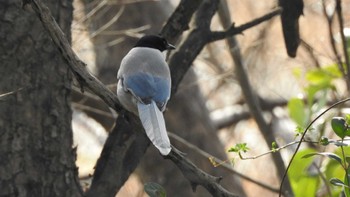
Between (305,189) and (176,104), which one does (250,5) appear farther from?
(305,189)

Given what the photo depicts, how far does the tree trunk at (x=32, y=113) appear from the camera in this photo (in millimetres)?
3139

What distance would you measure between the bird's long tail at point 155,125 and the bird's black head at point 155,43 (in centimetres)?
52

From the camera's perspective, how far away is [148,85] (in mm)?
3324

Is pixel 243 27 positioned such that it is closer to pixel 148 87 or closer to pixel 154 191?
pixel 148 87

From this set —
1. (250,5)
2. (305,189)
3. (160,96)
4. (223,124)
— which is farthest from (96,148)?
(160,96)

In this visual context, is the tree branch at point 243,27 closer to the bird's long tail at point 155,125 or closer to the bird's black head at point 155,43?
the bird's black head at point 155,43

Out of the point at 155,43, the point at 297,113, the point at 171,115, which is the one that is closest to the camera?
the point at 155,43

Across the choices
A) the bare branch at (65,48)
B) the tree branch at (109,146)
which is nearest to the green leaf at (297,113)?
the tree branch at (109,146)

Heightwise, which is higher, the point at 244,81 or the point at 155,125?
the point at 155,125

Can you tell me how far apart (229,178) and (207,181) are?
10.5 feet

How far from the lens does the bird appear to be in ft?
9.64

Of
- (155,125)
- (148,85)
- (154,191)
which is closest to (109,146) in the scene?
(148,85)

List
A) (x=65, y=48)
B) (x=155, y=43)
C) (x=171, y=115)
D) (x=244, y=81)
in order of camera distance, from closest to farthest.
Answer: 1. (x=65, y=48)
2. (x=155, y=43)
3. (x=244, y=81)
4. (x=171, y=115)

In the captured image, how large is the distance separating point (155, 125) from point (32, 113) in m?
0.61
